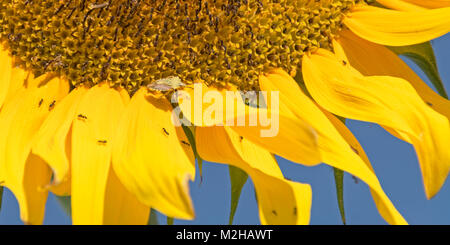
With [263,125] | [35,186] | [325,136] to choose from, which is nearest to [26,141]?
[35,186]

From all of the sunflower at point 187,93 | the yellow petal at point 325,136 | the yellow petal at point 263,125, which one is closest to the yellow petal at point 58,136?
the sunflower at point 187,93

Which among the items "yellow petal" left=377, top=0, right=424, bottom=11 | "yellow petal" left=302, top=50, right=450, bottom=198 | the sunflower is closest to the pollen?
the sunflower

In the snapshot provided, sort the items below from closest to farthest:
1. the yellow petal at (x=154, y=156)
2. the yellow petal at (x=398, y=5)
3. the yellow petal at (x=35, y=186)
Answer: the yellow petal at (x=154, y=156)
the yellow petal at (x=35, y=186)
the yellow petal at (x=398, y=5)

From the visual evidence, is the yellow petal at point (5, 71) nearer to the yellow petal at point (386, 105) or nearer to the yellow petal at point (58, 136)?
the yellow petal at point (58, 136)

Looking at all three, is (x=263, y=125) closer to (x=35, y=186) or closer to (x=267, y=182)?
(x=267, y=182)

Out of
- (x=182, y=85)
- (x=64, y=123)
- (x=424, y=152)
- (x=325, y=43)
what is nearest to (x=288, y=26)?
(x=325, y=43)
